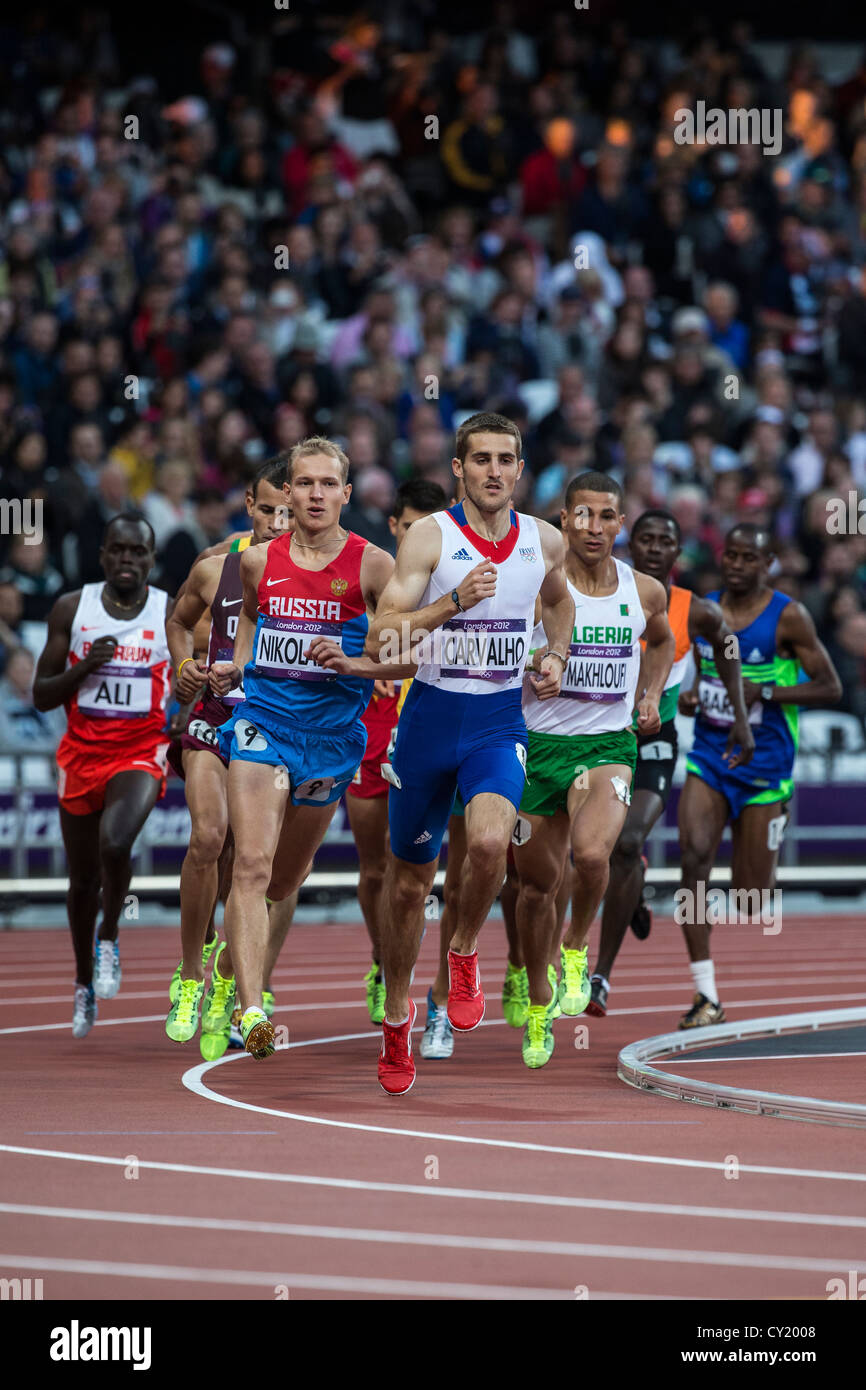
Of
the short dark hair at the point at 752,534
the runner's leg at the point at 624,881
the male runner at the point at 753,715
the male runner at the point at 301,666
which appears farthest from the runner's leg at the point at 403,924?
the short dark hair at the point at 752,534

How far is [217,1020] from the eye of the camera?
9625mm

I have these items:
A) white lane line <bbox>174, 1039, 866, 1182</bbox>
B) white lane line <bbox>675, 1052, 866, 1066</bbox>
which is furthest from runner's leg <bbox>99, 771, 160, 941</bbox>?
white lane line <bbox>675, 1052, 866, 1066</bbox>

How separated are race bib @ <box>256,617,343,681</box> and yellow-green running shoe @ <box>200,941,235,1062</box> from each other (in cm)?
142

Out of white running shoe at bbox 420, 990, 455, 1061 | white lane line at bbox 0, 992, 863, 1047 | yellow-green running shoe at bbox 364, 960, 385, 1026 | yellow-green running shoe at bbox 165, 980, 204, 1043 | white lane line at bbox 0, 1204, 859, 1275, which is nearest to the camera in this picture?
white lane line at bbox 0, 1204, 859, 1275

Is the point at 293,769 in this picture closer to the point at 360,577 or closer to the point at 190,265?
the point at 360,577

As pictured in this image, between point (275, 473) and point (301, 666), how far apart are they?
169 cm

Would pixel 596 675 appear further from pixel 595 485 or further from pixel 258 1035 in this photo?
pixel 258 1035

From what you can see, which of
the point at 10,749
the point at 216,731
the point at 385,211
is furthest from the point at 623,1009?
the point at 385,211

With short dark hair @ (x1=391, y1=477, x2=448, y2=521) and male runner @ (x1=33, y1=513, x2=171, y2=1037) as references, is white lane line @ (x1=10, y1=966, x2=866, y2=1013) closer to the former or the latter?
male runner @ (x1=33, y1=513, x2=171, y2=1037)

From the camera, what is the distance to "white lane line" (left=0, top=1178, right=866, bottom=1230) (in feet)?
21.5

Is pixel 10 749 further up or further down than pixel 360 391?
further down

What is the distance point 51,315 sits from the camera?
19656 millimetres

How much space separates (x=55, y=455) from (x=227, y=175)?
203 inches

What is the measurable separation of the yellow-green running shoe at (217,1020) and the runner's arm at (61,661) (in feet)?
7.27
